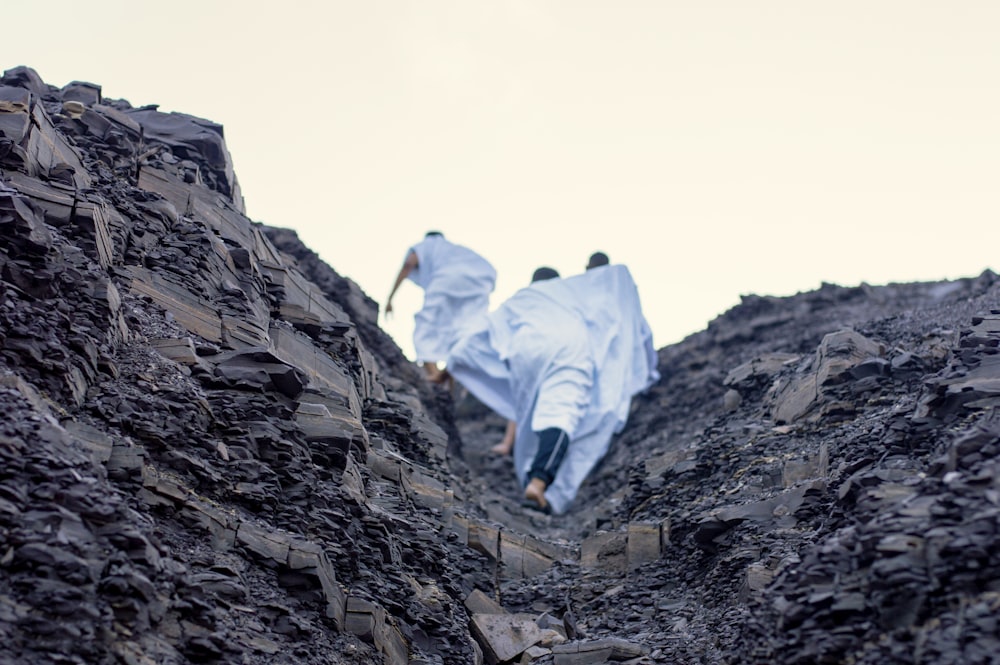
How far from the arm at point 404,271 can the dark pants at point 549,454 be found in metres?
5.08

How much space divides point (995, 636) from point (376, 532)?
7.24 m

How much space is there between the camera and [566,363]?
27.2 metres

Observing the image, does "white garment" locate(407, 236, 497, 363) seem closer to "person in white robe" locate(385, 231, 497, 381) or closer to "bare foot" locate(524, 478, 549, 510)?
"person in white robe" locate(385, 231, 497, 381)

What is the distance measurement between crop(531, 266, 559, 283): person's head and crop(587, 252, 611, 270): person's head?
0.76 m

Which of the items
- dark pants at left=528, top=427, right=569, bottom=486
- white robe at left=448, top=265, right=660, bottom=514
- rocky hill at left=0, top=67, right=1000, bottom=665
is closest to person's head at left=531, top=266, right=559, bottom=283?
white robe at left=448, top=265, right=660, bottom=514

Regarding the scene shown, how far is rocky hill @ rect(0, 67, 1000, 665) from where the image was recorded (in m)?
11.7

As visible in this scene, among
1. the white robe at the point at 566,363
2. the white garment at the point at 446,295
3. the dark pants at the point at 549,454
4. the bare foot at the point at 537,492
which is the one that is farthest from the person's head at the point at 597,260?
the bare foot at the point at 537,492

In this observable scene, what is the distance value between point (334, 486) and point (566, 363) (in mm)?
11965

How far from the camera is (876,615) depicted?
38.0ft

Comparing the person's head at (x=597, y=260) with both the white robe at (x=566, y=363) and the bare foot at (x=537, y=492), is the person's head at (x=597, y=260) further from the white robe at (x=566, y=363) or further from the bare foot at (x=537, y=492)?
the bare foot at (x=537, y=492)

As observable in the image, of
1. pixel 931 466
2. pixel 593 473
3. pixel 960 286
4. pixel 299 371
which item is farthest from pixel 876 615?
pixel 960 286

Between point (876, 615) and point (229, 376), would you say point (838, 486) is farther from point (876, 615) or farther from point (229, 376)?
point (229, 376)

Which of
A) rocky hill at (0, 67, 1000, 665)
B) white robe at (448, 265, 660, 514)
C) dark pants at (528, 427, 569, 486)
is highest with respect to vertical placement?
white robe at (448, 265, 660, 514)

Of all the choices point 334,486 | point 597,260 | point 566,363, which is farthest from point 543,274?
point 334,486
